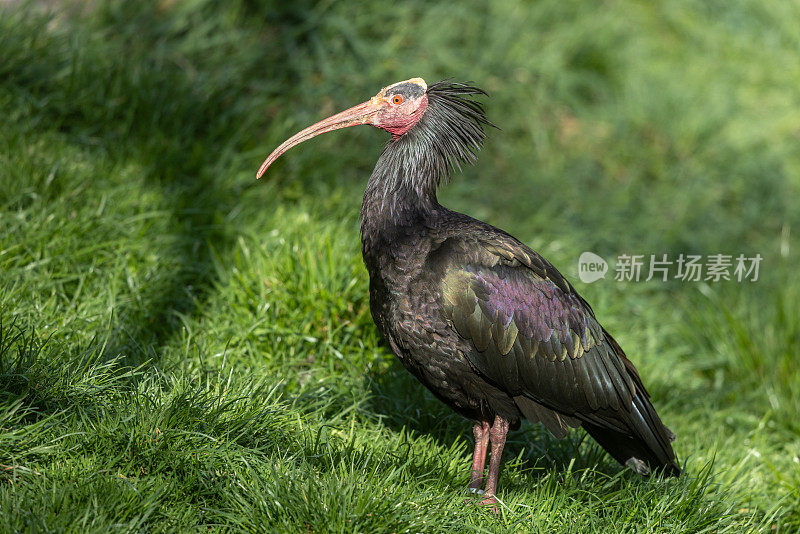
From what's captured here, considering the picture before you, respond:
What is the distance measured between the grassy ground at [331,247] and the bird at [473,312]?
0.24m

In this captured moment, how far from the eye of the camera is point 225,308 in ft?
14.0

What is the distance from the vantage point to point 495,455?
3412mm

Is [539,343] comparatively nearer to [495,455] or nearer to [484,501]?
[495,455]

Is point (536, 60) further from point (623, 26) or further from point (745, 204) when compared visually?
point (745, 204)

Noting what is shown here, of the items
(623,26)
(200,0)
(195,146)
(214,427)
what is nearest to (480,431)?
(214,427)

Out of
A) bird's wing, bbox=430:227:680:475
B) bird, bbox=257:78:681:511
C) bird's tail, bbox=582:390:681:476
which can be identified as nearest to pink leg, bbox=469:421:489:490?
bird, bbox=257:78:681:511

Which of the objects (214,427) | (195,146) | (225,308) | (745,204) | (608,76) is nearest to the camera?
(214,427)

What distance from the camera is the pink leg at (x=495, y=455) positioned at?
335 centimetres

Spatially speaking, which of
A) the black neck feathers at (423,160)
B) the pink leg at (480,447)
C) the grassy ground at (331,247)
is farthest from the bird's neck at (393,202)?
the pink leg at (480,447)

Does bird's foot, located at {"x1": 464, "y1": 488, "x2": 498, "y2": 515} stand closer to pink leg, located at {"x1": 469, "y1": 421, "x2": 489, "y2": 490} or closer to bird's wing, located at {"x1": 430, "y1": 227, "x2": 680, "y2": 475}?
pink leg, located at {"x1": 469, "y1": 421, "x2": 489, "y2": 490}

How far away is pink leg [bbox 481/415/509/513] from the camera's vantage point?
11.0ft

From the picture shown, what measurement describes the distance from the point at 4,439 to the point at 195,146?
267 centimetres

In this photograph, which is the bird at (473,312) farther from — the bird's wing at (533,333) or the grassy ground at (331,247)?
the grassy ground at (331,247)

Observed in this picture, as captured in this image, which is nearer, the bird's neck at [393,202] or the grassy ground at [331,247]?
the grassy ground at [331,247]
